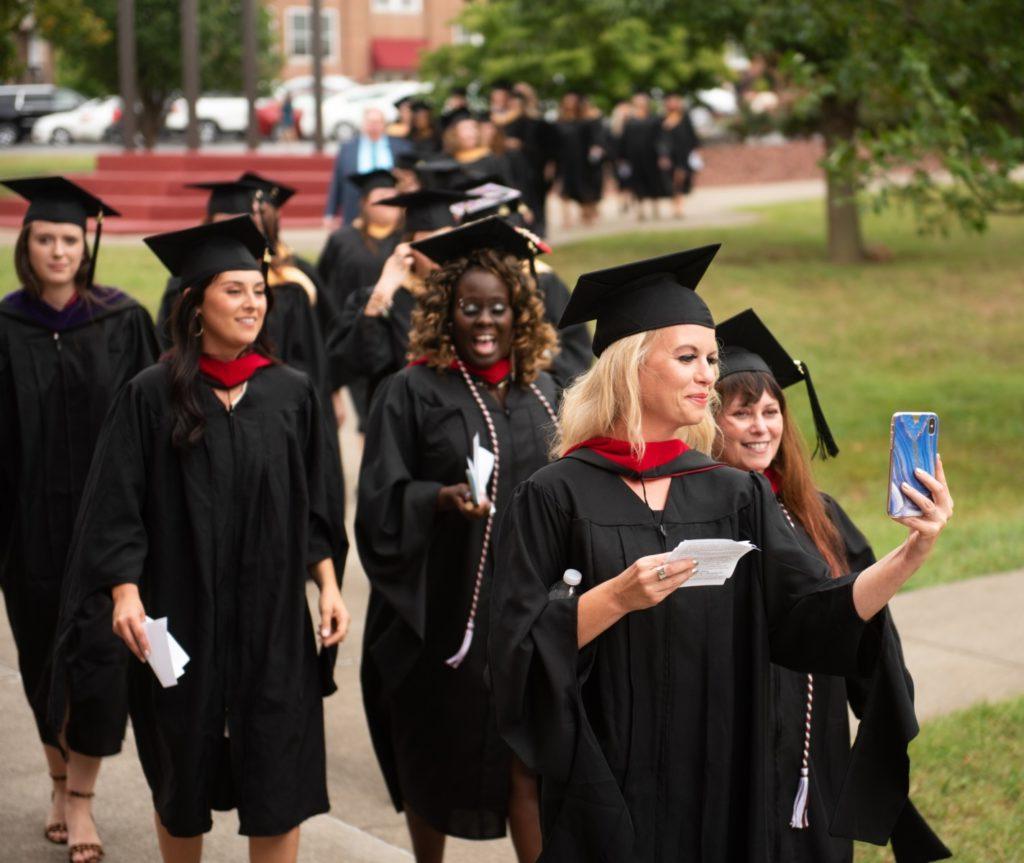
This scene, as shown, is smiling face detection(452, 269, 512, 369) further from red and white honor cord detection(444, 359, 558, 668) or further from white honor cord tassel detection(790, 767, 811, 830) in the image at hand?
white honor cord tassel detection(790, 767, 811, 830)

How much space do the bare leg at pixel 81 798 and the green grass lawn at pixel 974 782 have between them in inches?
95.6

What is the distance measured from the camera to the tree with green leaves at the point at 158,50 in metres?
31.8

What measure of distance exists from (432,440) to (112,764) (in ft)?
6.13

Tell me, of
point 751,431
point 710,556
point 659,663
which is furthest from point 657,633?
point 751,431

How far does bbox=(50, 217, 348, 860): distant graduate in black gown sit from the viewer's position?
464 centimetres

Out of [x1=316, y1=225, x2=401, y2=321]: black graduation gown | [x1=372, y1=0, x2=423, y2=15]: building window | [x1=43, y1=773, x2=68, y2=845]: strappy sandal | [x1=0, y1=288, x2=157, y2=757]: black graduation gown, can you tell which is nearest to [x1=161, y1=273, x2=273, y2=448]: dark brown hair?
[x1=0, y1=288, x2=157, y2=757]: black graduation gown

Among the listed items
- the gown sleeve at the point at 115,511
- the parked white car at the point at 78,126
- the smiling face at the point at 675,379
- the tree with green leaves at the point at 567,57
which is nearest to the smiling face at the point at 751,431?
the smiling face at the point at 675,379

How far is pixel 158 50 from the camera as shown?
105ft

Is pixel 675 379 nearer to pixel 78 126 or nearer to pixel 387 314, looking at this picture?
pixel 387 314

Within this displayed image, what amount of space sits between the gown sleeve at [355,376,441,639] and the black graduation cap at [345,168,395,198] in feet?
15.8

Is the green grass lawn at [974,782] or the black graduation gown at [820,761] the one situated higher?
the black graduation gown at [820,761]

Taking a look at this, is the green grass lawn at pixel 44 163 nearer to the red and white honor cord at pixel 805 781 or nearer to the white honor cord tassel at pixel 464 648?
the white honor cord tassel at pixel 464 648

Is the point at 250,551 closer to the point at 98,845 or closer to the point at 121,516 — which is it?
the point at 121,516

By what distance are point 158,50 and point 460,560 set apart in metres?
28.4
